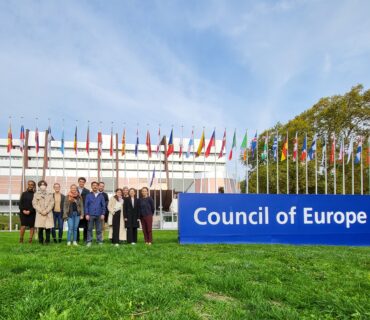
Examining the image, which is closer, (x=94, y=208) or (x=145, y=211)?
(x=94, y=208)

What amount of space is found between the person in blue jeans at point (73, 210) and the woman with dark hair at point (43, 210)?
0.39m

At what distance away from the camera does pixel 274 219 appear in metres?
12.2

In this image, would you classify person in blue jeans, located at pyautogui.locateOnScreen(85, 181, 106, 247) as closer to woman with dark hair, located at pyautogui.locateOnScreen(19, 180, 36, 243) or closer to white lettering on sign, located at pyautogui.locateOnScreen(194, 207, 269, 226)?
woman with dark hair, located at pyautogui.locateOnScreen(19, 180, 36, 243)

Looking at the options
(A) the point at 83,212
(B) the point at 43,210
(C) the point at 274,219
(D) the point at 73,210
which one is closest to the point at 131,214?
(A) the point at 83,212

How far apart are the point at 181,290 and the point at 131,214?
709 cm

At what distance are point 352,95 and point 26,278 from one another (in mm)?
44364

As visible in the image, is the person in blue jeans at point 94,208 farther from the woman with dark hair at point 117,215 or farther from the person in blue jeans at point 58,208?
the person in blue jeans at point 58,208

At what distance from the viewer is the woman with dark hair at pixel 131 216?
11172 mm

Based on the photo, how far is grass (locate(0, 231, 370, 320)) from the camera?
351cm

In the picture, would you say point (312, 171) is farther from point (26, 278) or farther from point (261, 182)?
point (26, 278)

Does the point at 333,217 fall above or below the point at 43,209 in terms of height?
below

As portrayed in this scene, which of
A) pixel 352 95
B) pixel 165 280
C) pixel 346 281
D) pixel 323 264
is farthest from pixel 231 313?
pixel 352 95

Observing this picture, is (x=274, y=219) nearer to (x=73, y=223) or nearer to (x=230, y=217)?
(x=230, y=217)

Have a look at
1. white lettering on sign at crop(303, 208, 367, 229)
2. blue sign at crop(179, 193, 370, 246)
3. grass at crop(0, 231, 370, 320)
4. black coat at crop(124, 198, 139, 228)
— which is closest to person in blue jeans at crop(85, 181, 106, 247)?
black coat at crop(124, 198, 139, 228)
